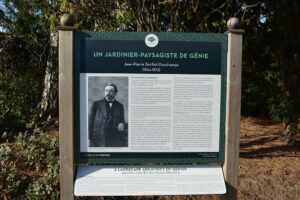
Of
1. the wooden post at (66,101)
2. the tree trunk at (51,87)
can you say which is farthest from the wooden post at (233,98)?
the tree trunk at (51,87)

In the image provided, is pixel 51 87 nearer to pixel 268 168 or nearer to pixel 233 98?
pixel 268 168

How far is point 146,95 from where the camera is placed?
384cm

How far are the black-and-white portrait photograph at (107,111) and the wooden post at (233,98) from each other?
948 millimetres

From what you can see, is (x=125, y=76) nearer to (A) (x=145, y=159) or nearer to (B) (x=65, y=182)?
(A) (x=145, y=159)

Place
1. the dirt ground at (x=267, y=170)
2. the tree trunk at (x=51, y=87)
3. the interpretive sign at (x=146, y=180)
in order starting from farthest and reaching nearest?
the tree trunk at (x=51, y=87) → the dirt ground at (x=267, y=170) → the interpretive sign at (x=146, y=180)

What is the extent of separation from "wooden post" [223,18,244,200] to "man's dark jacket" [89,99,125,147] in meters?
0.99

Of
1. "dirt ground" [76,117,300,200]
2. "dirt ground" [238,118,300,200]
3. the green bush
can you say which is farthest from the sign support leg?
"dirt ground" [238,118,300,200]

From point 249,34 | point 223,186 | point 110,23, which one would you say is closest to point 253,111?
point 249,34

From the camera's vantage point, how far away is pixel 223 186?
12.6 feet

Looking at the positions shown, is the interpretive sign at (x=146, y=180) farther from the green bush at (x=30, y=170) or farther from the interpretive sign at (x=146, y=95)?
the green bush at (x=30, y=170)

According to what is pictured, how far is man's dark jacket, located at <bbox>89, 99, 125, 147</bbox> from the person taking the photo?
384 cm

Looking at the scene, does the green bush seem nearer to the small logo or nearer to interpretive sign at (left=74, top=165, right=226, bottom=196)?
interpretive sign at (left=74, top=165, right=226, bottom=196)

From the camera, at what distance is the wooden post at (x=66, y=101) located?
3801 mm

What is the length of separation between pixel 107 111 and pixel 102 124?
13cm
